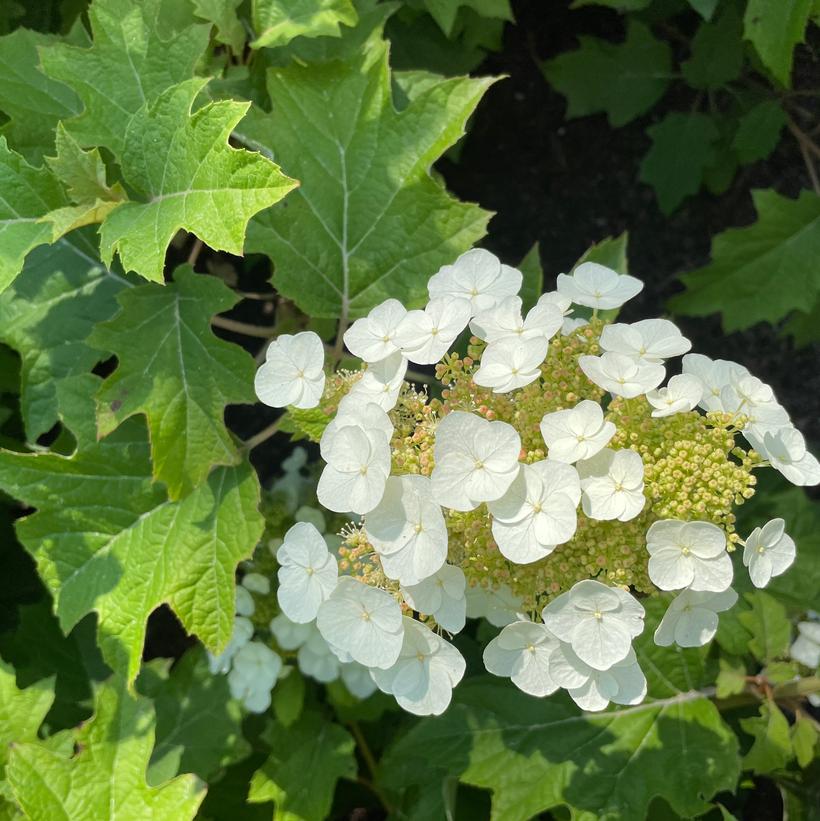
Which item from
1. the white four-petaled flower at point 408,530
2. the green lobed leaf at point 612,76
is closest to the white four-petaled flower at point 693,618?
the white four-petaled flower at point 408,530

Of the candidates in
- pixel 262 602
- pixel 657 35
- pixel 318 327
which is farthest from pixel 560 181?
pixel 262 602

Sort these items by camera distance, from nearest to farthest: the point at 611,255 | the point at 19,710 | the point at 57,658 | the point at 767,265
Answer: the point at 19,710 → the point at 611,255 → the point at 57,658 → the point at 767,265

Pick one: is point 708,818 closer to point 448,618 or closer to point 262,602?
point 262,602

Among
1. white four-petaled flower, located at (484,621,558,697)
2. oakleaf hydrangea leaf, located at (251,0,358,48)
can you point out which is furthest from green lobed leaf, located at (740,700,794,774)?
oakleaf hydrangea leaf, located at (251,0,358,48)

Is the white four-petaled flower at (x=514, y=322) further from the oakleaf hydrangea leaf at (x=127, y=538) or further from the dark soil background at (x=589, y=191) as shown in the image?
the dark soil background at (x=589, y=191)

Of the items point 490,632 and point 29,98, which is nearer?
point 29,98

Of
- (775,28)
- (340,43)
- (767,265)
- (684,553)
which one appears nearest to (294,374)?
(684,553)

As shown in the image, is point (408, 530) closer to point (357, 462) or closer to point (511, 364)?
point (357, 462)
